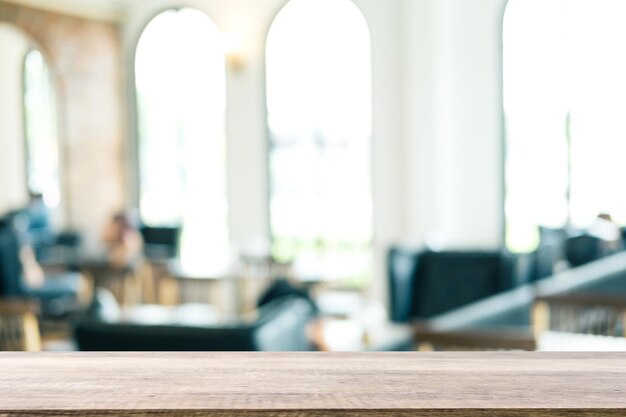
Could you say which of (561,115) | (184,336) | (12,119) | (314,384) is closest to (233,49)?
(561,115)

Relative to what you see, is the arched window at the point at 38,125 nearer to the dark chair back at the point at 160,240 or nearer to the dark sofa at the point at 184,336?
the dark chair back at the point at 160,240

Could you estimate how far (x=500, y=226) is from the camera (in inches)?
229

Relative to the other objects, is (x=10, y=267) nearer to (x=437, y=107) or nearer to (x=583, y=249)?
(x=437, y=107)

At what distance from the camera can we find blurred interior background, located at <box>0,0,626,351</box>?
4.67 m

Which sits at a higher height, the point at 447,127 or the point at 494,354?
the point at 447,127

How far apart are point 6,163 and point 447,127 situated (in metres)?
4.82

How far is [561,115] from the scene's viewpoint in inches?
227

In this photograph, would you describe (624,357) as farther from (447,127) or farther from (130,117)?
(130,117)

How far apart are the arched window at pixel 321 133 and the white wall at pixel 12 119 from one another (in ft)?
10.1

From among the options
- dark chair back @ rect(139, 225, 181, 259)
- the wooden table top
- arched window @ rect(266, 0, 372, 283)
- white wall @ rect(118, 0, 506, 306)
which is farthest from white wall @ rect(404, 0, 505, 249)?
the wooden table top

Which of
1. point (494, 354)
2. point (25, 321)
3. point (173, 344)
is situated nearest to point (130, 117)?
point (25, 321)

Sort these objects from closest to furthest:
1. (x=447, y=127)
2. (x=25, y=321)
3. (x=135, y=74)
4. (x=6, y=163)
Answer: (x=25, y=321) < (x=447, y=127) < (x=135, y=74) < (x=6, y=163)

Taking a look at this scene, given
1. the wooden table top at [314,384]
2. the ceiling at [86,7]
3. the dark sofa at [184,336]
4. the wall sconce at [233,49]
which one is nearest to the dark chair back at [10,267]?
the wall sconce at [233,49]

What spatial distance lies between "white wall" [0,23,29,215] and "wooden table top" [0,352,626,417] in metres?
8.09
